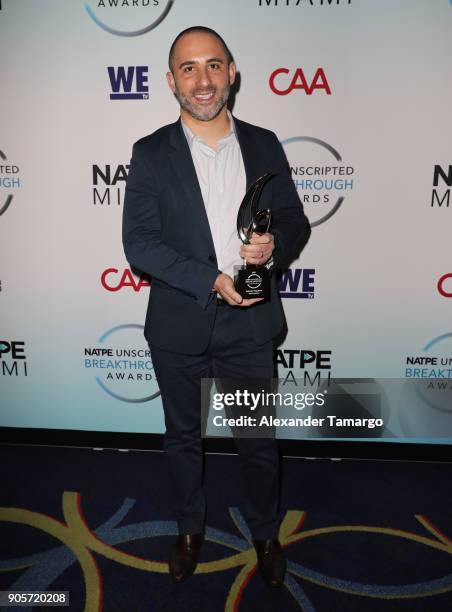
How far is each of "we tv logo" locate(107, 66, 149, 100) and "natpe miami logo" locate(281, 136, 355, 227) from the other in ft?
2.53

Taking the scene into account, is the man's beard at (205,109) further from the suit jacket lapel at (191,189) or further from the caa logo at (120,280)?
the caa logo at (120,280)

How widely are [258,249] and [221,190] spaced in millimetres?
339

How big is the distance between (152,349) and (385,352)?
1444mm

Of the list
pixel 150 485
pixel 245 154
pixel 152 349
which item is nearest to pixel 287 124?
pixel 245 154

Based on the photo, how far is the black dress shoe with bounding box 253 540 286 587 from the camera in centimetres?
211

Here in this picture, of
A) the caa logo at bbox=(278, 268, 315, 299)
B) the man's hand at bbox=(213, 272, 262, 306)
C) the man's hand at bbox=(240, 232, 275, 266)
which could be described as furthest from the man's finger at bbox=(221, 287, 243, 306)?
the caa logo at bbox=(278, 268, 315, 299)

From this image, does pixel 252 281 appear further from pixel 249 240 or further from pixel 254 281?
pixel 249 240

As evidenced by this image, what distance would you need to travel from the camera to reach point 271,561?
7.03ft

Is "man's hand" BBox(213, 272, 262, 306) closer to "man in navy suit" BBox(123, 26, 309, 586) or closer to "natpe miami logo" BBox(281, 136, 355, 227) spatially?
"man in navy suit" BBox(123, 26, 309, 586)

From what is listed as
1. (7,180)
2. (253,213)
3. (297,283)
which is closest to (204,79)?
(253,213)

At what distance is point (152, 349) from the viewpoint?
214cm

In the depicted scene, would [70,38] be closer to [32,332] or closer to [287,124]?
[287,124]

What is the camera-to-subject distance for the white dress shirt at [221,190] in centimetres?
199

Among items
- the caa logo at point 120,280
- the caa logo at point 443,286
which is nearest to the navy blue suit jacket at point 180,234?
the caa logo at point 120,280
